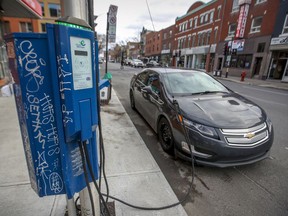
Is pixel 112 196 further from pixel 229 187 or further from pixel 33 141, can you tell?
pixel 229 187

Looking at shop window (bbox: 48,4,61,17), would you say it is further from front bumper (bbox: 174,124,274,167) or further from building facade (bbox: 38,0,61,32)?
front bumper (bbox: 174,124,274,167)

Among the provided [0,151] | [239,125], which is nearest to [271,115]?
[239,125]

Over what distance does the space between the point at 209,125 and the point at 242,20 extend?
74.0ft

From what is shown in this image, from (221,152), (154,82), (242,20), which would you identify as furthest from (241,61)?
(221,152)

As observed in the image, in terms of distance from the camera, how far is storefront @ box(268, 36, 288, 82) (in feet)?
52.7

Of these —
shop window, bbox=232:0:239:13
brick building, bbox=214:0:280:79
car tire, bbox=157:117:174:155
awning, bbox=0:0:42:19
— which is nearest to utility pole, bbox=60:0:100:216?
car tire, bbox=157:117:174:155

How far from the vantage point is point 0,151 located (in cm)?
305

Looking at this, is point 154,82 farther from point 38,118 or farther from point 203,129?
point 38,118

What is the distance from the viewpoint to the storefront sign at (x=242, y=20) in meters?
19.5

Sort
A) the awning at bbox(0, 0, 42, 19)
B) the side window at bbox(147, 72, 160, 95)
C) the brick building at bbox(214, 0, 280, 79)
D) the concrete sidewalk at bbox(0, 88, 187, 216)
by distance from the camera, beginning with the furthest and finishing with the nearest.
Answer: the brick building at bbox(214, 0, 280, 79), the awning at bbox(0, 0, 42, 19), the side window at bbox(147, 72, 160, 95), the concrete sidewalk at bbox(0, 88, 187, 216)

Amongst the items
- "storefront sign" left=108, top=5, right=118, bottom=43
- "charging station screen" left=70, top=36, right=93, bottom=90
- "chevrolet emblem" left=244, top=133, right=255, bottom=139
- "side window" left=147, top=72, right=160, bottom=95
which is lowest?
"chevrolet emblem" left=244, top=133, right=255, bottom=139

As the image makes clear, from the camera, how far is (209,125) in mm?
2520

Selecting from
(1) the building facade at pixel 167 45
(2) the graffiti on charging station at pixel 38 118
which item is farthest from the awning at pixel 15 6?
(1) the building facade at pixel 167 45

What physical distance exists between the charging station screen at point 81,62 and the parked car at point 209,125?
71.6 inches
